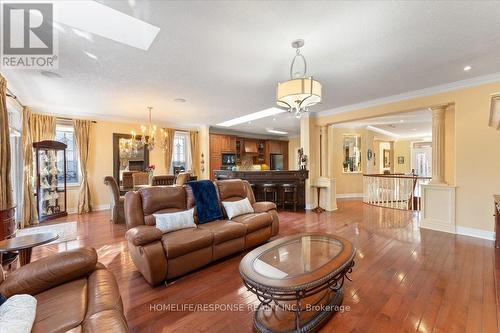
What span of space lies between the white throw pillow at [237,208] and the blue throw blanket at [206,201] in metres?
0.14

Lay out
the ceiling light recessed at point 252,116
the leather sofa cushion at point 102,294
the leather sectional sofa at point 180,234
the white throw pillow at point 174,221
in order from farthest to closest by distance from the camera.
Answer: the ceiling light recessed at point 252,116, the white throw pillow at point 174,221, the leather sectional sofa at point 180,234, the leather sofa cushion at point 102,294

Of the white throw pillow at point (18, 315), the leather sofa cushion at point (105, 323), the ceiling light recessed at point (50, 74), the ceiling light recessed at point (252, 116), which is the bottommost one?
the leather sofa cushion at point (105, 323)

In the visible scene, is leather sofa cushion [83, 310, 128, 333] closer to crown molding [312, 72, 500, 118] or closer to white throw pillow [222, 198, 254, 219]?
white throw pillow [222, 198, 254, 219]

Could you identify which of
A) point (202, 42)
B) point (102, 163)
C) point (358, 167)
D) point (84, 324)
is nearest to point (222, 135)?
point (102, 163)

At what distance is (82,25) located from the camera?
2.26 meters

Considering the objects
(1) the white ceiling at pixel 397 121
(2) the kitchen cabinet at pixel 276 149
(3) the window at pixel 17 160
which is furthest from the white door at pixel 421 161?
(3) the window at pixel 17 160

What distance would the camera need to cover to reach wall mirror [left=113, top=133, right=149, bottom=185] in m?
6.44

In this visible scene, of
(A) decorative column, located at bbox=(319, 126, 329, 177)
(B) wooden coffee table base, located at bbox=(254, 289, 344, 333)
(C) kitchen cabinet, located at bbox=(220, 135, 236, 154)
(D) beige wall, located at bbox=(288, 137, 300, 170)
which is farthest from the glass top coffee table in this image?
(D) beige wall, located at bbox=(288, 137, 300, 170)

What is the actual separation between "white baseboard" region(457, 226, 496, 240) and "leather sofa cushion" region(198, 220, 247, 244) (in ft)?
13.1

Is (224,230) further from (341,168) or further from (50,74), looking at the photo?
(341,168)

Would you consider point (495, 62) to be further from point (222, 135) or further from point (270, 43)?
point (222, 135)

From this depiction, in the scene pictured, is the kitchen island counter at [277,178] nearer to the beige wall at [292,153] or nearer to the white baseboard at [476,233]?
the white baseboard at [476,233]

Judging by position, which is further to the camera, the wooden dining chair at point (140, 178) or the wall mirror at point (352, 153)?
the wall mirror at point (352, 153)

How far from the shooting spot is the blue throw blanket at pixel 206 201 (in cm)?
324
